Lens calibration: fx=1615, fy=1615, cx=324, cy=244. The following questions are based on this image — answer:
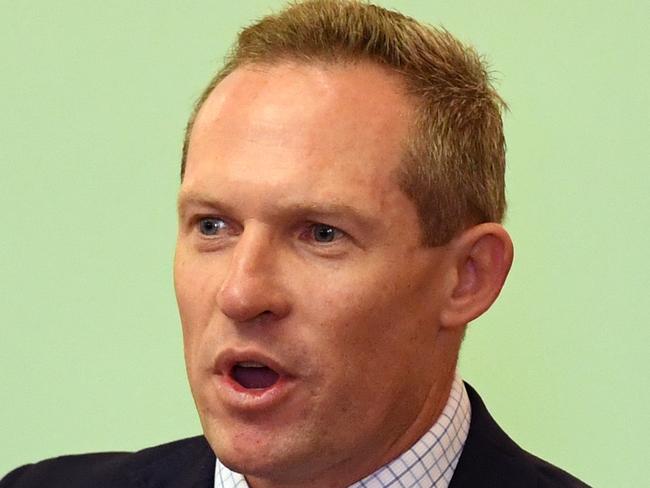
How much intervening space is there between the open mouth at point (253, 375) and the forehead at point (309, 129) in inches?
9.2

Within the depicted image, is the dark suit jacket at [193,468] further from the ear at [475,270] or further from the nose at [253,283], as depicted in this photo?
the nose at [253,283]

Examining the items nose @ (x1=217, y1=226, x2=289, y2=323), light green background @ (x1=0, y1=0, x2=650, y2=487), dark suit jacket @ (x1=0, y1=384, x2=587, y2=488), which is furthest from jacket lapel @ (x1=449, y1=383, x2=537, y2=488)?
light green background @ (x1=0, y1=0, x2=650, y2=487)

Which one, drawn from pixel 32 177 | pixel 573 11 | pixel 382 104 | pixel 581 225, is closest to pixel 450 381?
pixel 382 104

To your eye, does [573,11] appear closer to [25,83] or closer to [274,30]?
[274,30]

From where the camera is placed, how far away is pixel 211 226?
84.4 inches

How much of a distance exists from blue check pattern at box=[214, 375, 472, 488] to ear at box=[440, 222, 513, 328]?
0.13 metres

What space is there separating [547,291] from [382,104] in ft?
2.53

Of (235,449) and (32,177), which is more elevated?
(32,177)

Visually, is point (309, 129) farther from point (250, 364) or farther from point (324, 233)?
point (250, 364)

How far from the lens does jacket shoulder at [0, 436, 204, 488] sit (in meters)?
2.50

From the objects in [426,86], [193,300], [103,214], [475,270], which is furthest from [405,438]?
[103,214]

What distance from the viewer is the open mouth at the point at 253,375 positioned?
2055 millimetres

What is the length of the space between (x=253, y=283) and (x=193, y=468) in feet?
1.70

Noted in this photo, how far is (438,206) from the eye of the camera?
7.15 ft
